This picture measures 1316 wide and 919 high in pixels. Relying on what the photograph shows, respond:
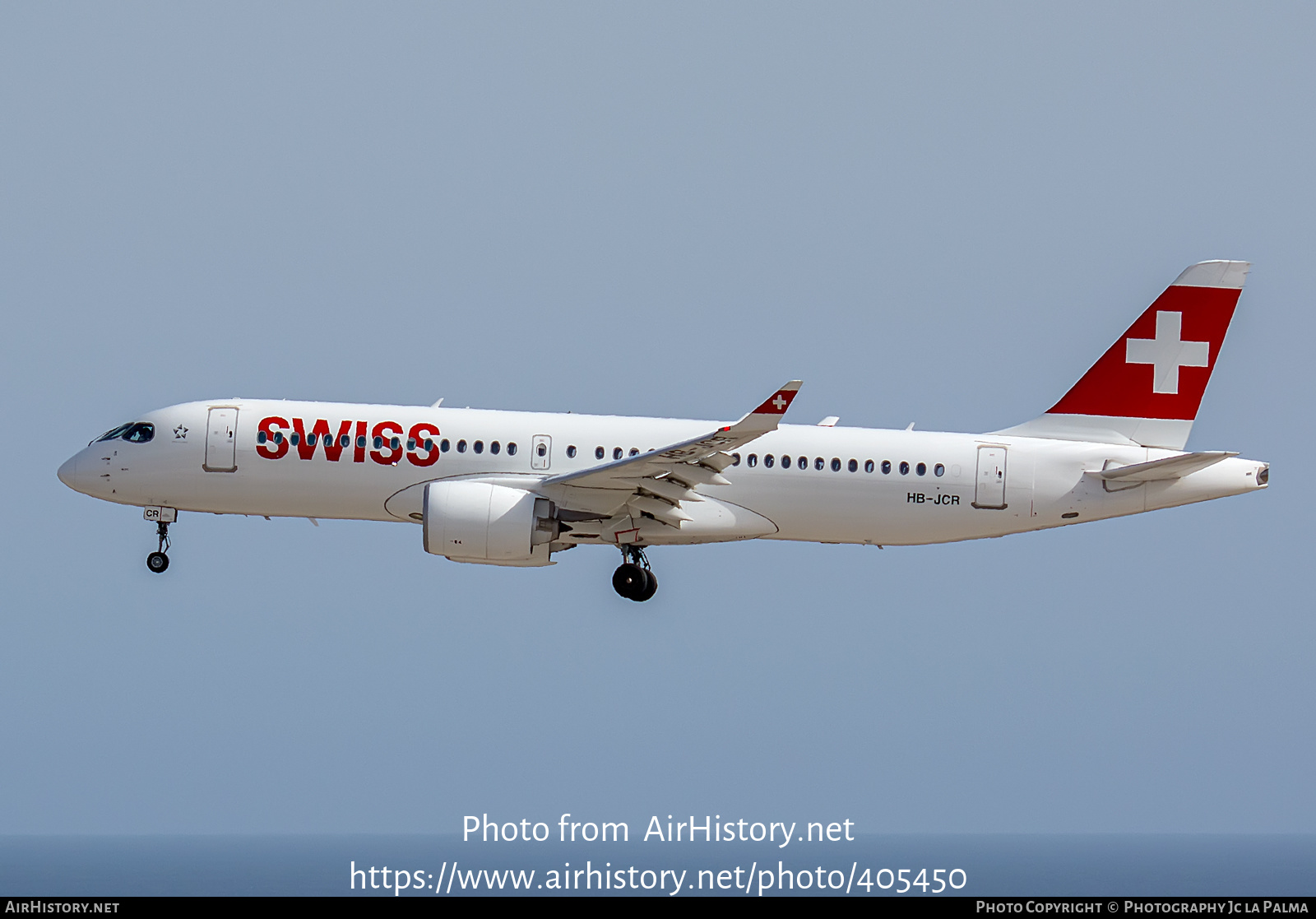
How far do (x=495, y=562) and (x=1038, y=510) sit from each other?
11204mm

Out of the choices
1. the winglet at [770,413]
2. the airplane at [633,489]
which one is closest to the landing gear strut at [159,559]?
the airplane at [633,489]

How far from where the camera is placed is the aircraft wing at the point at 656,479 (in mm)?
27953

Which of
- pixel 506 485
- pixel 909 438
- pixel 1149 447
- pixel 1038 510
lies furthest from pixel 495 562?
pixel 1149 447

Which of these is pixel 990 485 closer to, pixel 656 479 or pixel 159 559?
pixel 656 479

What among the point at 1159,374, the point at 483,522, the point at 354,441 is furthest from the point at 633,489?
the point at 1159,374

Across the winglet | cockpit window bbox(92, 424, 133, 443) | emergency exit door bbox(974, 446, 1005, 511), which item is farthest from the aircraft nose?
emergency exit door bbox(974, 446, 1005, 511)

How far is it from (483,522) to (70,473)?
9.95 m

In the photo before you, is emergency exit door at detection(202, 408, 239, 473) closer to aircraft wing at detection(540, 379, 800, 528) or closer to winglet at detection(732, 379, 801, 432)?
aircraft wing at detection(540, 379, 800, 528)

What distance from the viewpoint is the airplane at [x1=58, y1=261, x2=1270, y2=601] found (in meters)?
30.5

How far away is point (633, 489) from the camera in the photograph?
29.8 metres

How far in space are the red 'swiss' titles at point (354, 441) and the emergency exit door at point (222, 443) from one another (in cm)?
55

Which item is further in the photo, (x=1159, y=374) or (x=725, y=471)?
(x=1159, y=374)

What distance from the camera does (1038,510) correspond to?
3138 cm
